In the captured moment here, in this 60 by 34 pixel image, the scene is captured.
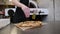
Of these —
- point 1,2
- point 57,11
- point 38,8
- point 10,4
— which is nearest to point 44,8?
point 38,8

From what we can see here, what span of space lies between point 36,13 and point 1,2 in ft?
1.69

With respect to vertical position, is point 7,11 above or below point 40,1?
below

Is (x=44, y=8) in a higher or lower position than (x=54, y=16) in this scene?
higher

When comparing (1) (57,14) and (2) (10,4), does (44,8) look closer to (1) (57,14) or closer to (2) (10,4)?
(1) (57,14)

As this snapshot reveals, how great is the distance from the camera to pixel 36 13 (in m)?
1.83

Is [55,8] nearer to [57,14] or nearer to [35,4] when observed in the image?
[57,14]

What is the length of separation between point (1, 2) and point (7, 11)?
15 cm

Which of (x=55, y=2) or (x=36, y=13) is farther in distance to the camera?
(x=55, y=2)

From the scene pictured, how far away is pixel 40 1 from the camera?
1.92m

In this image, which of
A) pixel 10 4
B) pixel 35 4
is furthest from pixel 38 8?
pixel 10 4

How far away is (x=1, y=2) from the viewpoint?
183 centimetres

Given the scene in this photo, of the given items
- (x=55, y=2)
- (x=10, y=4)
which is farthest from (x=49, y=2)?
(x=10, y=4)

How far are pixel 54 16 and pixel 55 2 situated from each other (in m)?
0.21

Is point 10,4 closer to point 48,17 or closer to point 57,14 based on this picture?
point 48,17
